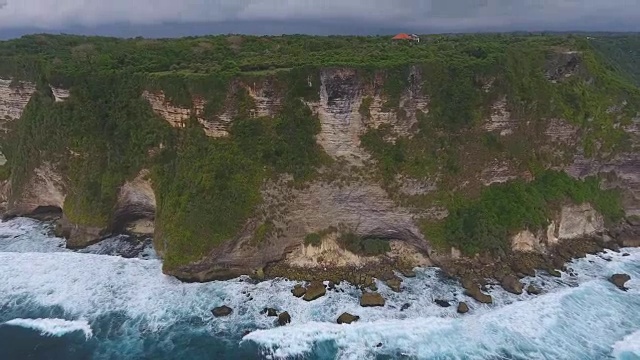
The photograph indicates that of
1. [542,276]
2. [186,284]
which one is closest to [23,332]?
[186,284]

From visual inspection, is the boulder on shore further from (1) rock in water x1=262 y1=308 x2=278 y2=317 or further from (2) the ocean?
(1) rock in water x1=262 y1=308 x2=278 y2=317

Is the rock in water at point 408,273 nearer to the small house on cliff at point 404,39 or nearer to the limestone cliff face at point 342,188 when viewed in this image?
the limestone cliff face at point 342,188

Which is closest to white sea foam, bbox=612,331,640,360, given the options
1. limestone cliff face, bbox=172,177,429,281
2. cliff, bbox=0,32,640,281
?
cliff, bbox=0,32,640,281

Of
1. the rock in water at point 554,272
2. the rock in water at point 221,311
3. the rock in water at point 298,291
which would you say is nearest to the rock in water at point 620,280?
the rock in water at point 554,272

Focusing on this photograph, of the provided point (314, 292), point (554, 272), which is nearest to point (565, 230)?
point (554, 272)

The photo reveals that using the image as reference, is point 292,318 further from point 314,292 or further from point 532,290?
point 532,290

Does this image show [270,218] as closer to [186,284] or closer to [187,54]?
[186,284]
